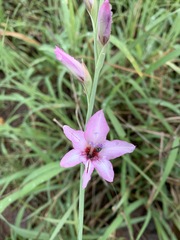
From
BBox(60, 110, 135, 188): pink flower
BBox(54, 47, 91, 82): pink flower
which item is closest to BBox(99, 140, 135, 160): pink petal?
BBox(60, 110, 135, 188): pink flower

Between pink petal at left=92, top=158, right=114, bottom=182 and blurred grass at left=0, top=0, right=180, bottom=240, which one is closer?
pink petal at left=92, top=158, right=114, bottom=182

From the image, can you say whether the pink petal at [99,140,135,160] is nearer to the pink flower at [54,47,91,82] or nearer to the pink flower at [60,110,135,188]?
the pink flower at [60,110,135,188]

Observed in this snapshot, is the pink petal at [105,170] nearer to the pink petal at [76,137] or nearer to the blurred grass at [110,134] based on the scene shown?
the pink petal at [76,137]

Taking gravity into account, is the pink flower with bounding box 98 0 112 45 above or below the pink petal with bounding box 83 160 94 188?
above

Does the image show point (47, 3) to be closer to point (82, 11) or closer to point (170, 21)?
point (82, 11)

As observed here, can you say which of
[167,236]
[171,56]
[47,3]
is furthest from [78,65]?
[47,3]

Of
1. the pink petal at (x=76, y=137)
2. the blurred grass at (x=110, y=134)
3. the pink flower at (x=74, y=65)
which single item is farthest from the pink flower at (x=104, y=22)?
the blurred grass at (x=110, y=134)

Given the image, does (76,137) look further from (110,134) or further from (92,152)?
(110,134)

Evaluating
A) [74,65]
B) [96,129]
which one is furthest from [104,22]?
[96,129]
